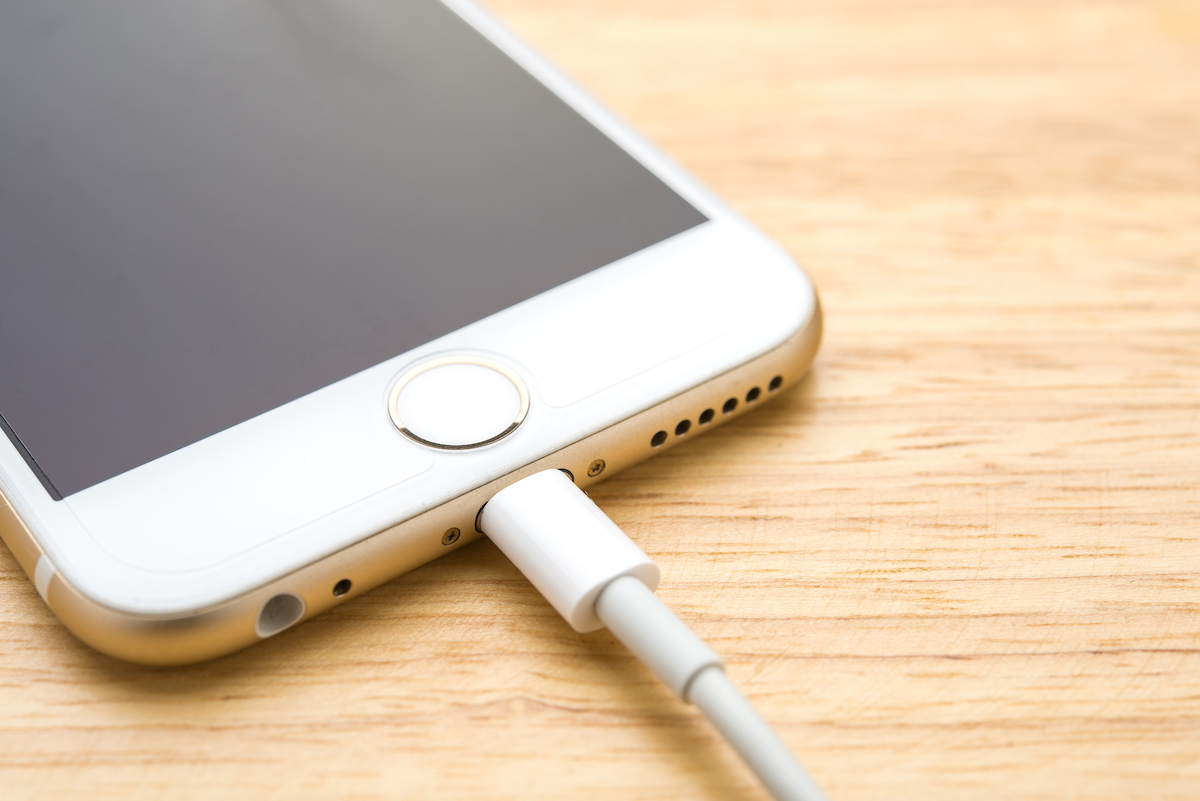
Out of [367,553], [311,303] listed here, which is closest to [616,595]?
[367,553]

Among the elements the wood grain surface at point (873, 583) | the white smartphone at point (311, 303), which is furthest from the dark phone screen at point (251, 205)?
the wood grain surface at point (873, 583)

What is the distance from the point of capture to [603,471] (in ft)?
1.68

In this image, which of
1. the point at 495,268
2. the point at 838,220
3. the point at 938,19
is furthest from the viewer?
the point at 938,19

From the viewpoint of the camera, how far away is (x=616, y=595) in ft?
1.44

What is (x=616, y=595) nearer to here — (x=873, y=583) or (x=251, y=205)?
(x=873, y=583)

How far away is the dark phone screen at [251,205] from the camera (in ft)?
1.63

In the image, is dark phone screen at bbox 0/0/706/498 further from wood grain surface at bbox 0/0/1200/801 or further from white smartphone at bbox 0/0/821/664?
wood grain surface at bbox 0/0/1200/801

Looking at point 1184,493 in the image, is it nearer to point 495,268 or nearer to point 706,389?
point 706,389

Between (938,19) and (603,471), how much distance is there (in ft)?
1.82

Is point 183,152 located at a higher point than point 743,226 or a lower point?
higher

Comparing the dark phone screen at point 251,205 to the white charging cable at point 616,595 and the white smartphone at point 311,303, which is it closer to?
the white smartphone at point 311,303

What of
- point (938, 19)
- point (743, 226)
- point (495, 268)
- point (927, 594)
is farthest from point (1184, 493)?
point (938, 19)

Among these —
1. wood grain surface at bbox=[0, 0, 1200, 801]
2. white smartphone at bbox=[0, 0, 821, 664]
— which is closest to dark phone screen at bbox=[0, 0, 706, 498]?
white smartphone at bbox=[0, 0, 821, 664]

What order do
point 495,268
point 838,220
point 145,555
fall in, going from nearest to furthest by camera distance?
point 145,555 → point 495,268 → point 838,220
